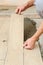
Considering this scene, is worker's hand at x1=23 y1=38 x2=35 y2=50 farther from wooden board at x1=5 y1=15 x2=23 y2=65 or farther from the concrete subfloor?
the concrete subfloor

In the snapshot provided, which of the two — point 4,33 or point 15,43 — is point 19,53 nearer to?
point 15,43

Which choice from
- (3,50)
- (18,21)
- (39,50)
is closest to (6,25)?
(18,21)

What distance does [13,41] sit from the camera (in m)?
1.58

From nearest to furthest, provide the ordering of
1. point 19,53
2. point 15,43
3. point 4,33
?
point 19,53
point 15,43
point 4,33

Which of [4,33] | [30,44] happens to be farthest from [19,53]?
[4,33]

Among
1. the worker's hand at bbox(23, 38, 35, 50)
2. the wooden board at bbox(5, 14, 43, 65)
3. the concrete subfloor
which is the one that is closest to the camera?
the wooden board at bbox(5, 14, 43, 65)

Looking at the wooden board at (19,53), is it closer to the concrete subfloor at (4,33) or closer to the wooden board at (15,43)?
the wooden board at (15,43)

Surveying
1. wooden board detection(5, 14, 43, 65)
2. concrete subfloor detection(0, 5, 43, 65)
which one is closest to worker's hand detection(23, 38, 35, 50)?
wooden board detection(5, 14, 43, 65)

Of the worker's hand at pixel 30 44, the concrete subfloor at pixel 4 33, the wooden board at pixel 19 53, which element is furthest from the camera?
the concrete subfloor at pixel 4 33

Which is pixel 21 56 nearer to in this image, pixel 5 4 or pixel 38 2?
pixel 38 2

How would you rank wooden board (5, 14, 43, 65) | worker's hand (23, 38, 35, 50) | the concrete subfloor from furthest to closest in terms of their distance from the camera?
the concrete subfloor, worker's hand (23, 38, 35, 50), wooden board (5, 14, 43, 65)

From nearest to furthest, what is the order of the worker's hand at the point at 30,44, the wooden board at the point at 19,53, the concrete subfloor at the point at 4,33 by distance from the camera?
the wooden board at the point at 19,53 < the worker's hand at the point at 30,44 < the concrete subfloor at the point at 4,33

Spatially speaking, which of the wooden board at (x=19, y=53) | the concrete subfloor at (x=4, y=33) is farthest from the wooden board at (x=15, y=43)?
the concrete subfloor at (x=4, y=33)

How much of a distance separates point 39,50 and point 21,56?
0.60ft
